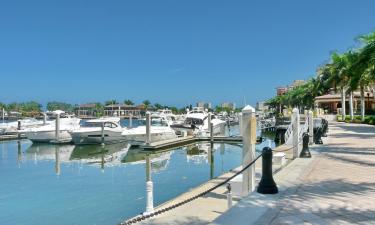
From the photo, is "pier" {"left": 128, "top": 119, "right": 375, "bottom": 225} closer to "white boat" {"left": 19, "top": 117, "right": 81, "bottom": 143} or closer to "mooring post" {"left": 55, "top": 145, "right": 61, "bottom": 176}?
"mooring post" {"left": 55, "top": 145, "right": 61, "bottom": 176}

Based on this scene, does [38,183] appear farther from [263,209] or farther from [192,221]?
[263,209]

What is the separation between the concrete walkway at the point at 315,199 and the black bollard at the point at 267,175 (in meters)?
0.18

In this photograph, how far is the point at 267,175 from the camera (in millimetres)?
8039

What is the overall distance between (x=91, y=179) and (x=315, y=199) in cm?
1367

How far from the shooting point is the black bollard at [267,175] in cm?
782

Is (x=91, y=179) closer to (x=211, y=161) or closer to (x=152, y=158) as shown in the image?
(x=152, y=158)

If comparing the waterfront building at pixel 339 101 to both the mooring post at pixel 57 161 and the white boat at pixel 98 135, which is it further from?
the mooring post at pixel 57 161

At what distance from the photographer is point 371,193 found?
8.18 m

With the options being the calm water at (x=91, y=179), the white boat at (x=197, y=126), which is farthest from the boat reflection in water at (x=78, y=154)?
the white boat at (x=197, y=126)

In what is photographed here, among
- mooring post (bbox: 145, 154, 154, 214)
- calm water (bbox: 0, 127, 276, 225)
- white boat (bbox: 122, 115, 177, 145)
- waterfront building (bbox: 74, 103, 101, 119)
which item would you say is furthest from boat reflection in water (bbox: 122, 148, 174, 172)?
waterfront building (bbox: 74, 103, 101, 119)

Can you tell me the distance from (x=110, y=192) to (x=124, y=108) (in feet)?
564

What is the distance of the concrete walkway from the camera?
246 inches

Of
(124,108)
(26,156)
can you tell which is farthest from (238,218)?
(124,108)

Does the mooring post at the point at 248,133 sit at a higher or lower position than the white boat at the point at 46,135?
higher
